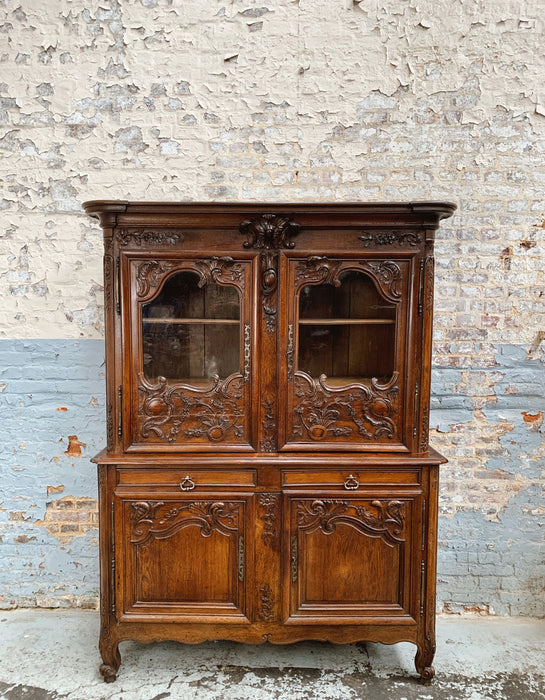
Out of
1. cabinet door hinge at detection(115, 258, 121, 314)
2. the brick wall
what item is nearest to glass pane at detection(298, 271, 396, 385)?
the brick wall

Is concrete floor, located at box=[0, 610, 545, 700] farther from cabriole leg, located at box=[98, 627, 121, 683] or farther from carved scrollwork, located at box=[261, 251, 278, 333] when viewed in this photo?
carved scrollwork, located at box=[261, 251, 278, 333]

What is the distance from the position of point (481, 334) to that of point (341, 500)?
53.3 inches

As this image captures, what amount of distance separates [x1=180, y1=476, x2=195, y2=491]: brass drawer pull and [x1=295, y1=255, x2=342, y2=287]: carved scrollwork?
3.59 feet

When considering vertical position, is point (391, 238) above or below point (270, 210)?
below

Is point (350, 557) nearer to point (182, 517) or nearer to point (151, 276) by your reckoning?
point (182, 517)

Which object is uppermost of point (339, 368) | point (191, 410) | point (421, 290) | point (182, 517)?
point (421, 290)

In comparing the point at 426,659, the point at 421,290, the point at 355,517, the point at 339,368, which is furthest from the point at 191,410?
the point at 426,659

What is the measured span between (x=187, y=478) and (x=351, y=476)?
31.4 inches

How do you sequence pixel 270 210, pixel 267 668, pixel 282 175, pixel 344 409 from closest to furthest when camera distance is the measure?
pixel 270 210 < pixel 344 409 < pixel 267 668 < pixel 282 175

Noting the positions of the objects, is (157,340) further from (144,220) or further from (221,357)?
(144,220)

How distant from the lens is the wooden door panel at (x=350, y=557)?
2361mm

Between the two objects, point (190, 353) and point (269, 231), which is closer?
point (269, 231)

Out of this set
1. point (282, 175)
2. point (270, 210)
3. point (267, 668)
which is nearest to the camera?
point (270, 210)

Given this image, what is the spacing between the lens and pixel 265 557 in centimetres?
237
